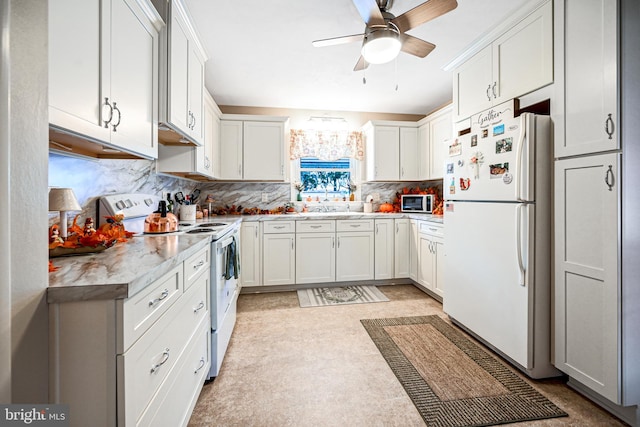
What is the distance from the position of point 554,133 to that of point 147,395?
8.13ft

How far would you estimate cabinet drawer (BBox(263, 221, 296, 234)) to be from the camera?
358 centimetres

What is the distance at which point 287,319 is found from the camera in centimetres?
279

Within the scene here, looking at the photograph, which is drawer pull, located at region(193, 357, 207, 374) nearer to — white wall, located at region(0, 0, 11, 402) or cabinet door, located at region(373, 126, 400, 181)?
white wall, located at region(0, 0, 11, 402)

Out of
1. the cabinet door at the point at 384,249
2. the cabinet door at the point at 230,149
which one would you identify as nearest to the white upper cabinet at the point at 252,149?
the cabinet door at the point at 230,149

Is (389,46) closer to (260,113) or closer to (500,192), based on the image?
(500,192)

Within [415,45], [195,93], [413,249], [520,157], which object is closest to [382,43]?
[415,45]

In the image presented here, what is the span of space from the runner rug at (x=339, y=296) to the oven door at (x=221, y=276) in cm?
112

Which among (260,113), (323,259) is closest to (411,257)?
(323,259)

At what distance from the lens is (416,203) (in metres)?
4.02

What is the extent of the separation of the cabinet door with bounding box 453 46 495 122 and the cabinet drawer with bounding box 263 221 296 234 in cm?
219

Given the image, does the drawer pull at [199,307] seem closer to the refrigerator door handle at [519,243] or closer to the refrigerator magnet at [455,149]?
the refrigerator door handle at [519,243]

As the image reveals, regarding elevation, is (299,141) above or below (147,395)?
above

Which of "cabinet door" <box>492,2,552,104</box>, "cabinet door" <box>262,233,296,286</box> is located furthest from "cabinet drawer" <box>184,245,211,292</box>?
"cabinet door" <box>492,2,552,104</box>

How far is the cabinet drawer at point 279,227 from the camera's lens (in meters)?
3.58
